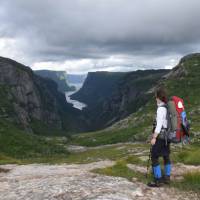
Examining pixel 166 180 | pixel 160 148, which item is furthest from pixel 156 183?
pixel 160 148

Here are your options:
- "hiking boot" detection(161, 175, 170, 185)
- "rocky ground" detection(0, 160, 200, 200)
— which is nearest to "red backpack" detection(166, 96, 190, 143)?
"hiking boot" detection(161, 175, 170, 185)

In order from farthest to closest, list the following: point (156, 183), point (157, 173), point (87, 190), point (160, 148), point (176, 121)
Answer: point (160, 148)
point (157, 173)
point (156, 183)
point (176, 121)
point (87, 190)

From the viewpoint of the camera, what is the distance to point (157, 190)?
18.6 metres

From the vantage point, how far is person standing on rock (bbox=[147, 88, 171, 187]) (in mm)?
19531

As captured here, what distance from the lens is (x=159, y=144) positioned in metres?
20.1

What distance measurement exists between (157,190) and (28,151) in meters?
138

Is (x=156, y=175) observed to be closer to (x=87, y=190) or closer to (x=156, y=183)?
(x=156, y=183)

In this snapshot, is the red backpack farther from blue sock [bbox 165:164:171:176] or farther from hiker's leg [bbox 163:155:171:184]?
blue sock [bbox 165:164:171:176]

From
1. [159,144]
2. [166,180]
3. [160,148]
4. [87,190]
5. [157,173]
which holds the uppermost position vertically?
[159,144]

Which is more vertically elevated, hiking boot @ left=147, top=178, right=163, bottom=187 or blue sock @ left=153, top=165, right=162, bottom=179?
blue sock @ left=153, top=165, right=162, bottom=179

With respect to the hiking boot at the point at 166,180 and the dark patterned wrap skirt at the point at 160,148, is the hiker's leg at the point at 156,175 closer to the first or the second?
the dark patterned wrap skirt at the point at 160,148

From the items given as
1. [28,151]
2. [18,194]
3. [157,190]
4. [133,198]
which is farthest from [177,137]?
[28,151]

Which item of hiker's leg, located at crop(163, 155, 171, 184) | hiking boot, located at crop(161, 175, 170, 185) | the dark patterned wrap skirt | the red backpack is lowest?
hiking boot, located at crop(161, 175, 170, 185)

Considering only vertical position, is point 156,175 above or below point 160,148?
below
